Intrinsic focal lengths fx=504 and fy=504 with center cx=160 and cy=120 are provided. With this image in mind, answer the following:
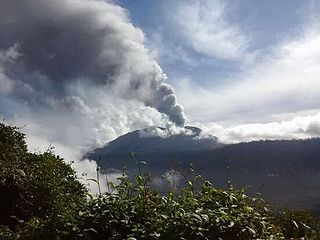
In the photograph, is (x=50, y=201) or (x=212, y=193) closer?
(x=212, y=193)

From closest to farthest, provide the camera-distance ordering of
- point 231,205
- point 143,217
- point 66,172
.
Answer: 1. point 143,217
2. point 231,205
3. point 66,172

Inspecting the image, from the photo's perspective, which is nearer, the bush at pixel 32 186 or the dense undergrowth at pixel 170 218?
the dense undergrowth at pixel 170 218

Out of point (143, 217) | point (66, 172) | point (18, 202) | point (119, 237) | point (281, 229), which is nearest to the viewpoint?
point (119, 237)

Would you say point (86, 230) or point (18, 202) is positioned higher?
point (18, 202)

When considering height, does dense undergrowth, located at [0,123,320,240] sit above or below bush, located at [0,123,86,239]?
below

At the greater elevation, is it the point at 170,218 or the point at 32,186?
the point at 32,186

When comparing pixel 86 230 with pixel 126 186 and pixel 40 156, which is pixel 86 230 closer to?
pixel 126 186

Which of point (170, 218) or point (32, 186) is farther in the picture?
point (32, 186)

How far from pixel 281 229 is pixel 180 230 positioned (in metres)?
2.72

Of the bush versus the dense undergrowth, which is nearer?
the dense undergrowth

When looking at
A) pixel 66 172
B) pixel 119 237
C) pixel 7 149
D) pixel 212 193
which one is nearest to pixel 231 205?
pixel 212 193

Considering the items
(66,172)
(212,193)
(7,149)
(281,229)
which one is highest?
(7,149)

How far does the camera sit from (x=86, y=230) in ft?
23.9

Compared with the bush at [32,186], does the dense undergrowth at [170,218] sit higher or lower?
lower
